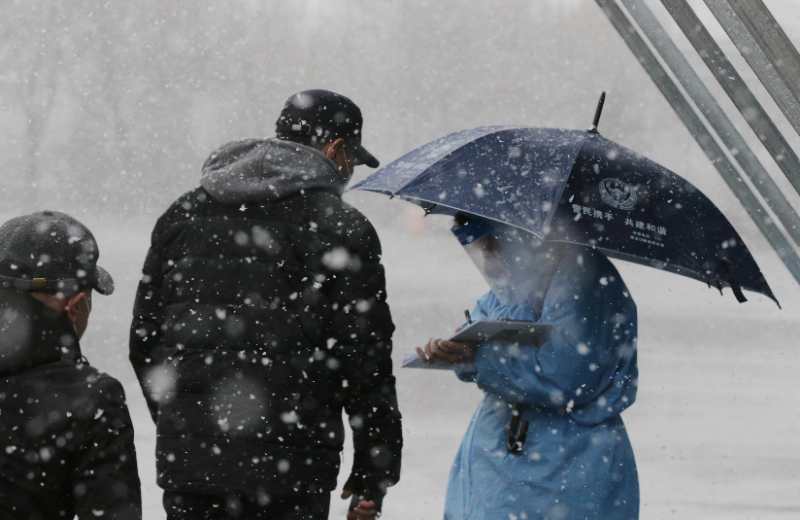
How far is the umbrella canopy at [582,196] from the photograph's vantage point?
3584 millimetres

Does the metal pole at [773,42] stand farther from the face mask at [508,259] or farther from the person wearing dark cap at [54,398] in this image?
the person wearing dark cap at [54,398]

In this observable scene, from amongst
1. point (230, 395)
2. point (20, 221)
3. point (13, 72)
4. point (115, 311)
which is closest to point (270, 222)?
point (230, 395)

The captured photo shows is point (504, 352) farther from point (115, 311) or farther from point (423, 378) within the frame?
point (115, 311)

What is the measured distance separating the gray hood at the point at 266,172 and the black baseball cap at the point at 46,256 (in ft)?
2.59

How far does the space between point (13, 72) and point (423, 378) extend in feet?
156

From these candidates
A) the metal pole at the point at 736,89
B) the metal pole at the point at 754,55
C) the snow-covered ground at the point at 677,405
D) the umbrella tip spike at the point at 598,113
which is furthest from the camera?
the snow-covered ground at the point at 677,405

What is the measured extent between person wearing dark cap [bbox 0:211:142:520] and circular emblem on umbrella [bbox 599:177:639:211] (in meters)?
1.43

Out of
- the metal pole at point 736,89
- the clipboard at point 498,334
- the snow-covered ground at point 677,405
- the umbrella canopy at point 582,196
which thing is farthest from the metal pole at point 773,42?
the snow-covered ground at point 677,405

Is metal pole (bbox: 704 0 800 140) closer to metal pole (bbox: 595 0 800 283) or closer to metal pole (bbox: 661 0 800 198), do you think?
metal pole (bbox: 661 0 800 198)

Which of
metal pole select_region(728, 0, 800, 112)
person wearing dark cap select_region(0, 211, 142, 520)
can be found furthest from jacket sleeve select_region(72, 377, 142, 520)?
metal pole select_region(728, 0, 800, 112)

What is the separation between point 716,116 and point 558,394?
2.34 metres

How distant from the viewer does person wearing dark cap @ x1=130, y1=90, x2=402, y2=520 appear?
3426 millimetres

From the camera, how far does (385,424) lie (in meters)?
3.54

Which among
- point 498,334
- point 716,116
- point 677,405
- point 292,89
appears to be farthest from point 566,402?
point 292,89
